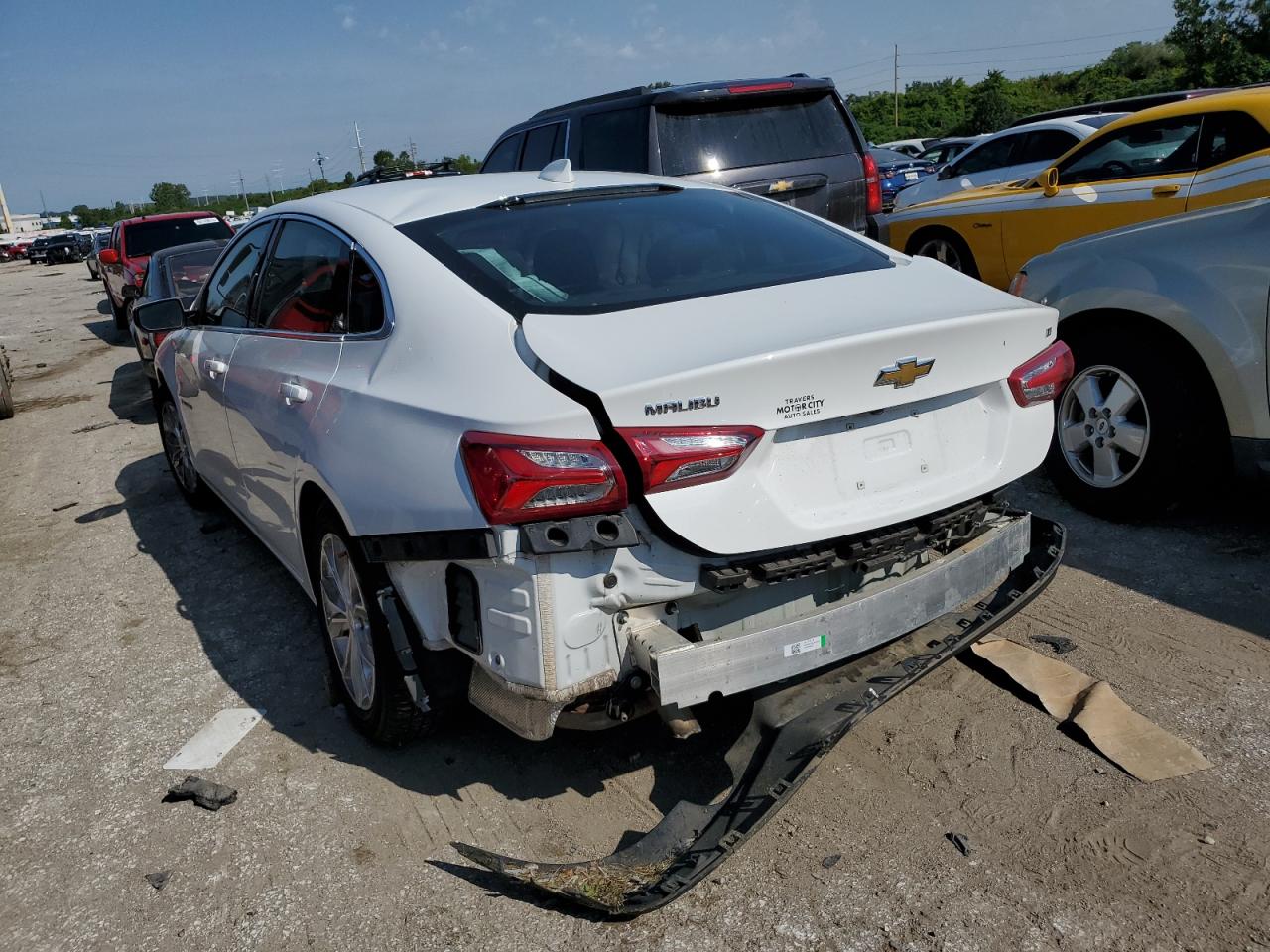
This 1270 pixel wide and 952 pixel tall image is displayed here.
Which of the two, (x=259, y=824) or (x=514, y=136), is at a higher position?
(x=514, y=136)

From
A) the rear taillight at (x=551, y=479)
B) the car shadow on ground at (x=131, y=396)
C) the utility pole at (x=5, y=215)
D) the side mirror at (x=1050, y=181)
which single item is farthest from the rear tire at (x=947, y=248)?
the utility pole at (x=5, y=215)

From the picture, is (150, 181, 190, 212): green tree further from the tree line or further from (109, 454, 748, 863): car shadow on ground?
(109, 454, 748, 863): car shadow on ground

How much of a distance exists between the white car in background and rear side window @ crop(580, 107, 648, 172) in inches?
207

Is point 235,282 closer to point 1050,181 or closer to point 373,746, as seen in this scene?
point 373,746

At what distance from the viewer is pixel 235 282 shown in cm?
459

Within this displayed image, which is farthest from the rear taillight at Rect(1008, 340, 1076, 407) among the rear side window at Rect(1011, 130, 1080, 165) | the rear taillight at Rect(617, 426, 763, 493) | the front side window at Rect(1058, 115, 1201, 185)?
the rear side window at Rect(1011, 130, 1080, 165)

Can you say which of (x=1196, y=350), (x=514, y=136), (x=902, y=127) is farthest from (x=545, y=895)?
(x=902, y=127)

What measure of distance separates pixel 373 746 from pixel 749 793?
1.51m

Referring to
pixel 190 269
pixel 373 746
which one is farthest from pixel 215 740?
pixel 190 269

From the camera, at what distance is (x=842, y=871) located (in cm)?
268

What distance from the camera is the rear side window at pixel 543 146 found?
343 inches

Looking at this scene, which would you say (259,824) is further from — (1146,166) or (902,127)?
(902,127)

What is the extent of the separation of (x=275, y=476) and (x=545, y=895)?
185 cm

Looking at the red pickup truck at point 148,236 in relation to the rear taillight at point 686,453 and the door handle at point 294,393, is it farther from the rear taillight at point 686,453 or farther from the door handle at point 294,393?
the rear taillight at point 686,453
